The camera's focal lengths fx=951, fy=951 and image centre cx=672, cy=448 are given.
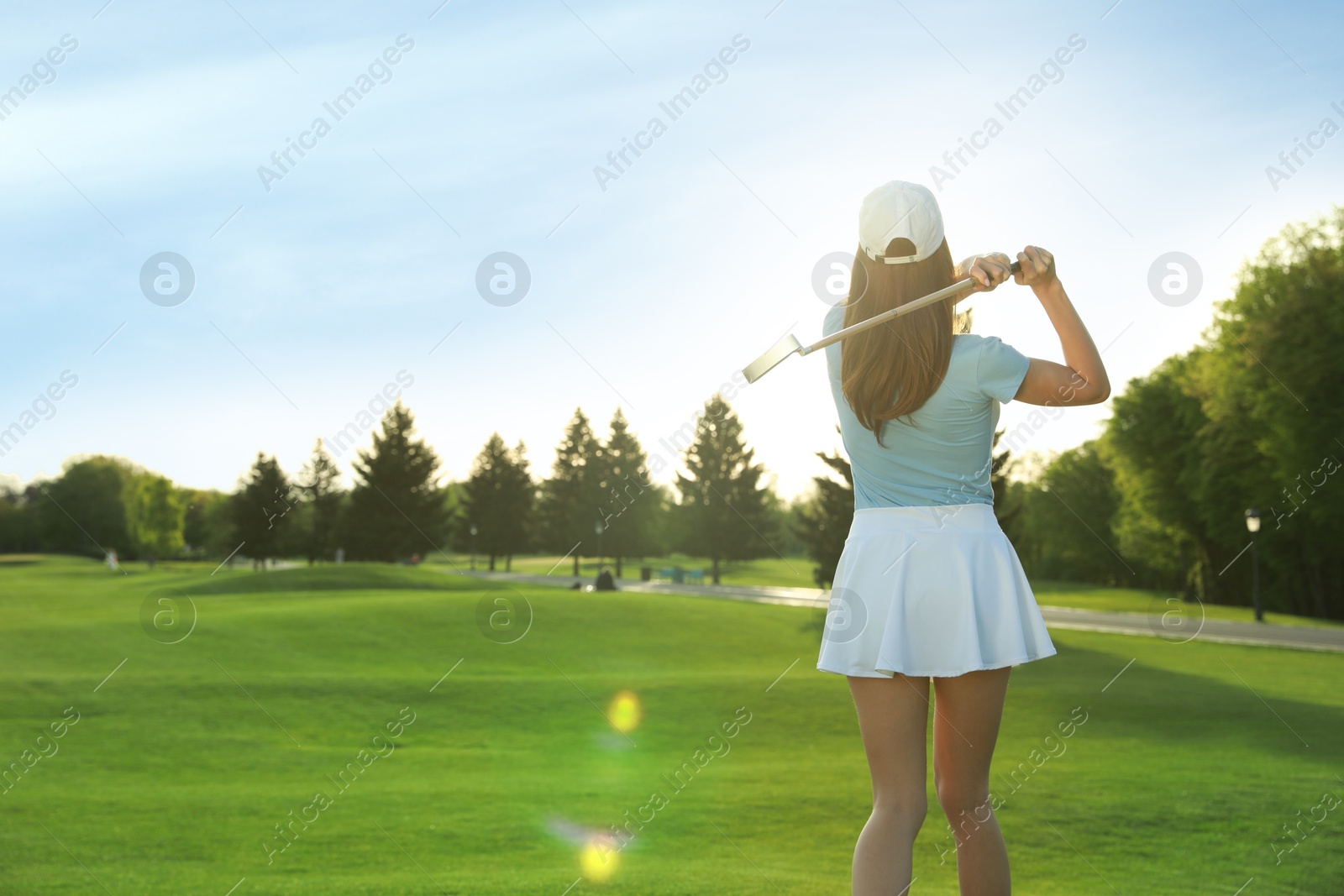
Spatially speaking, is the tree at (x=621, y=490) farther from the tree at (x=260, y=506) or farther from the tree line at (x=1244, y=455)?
the tree line at (x=1244, y=455)

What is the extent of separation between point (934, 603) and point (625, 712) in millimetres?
15749

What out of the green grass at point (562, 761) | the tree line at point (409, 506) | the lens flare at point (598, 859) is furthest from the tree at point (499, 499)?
the lens flare at point (598, 859)

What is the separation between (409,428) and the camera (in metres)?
65.2

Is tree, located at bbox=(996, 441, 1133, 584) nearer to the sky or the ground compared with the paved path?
nearer to the sky

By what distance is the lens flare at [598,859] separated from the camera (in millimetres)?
6090

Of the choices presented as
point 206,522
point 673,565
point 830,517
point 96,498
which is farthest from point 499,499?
point 830,517

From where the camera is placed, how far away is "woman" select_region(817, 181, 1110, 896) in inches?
92.5

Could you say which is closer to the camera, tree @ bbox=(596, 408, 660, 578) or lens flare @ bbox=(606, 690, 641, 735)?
lens flare @ bbox=(606, 690, 641, 735)

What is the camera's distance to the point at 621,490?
65.4 m

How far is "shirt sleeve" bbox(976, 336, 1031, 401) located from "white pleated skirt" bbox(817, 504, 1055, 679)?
299mm

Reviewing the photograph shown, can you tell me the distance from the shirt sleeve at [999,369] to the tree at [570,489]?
6491 centimetres

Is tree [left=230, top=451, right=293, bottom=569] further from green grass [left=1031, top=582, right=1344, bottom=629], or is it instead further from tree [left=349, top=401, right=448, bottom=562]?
green grass [left=1031, top=582, right=1344, bottom=629]

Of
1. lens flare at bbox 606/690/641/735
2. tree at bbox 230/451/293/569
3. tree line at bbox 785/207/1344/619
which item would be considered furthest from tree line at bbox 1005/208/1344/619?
tree at bbox 230/451/293/569

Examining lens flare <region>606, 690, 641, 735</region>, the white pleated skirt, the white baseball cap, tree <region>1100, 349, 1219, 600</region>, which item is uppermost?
tree <region>1100, 349, 1219, 600</region>
